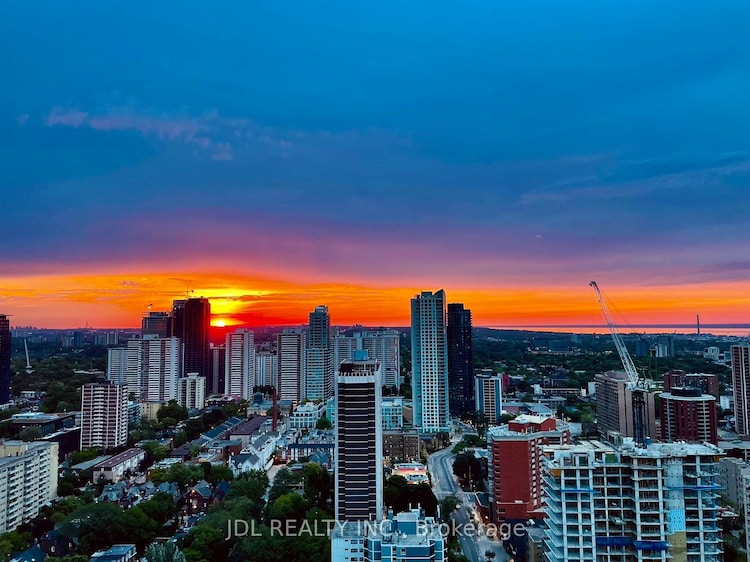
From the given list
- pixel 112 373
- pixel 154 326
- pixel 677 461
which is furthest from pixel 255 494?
pixel 154 326

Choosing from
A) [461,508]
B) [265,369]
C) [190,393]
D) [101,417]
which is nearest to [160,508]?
[461,508]

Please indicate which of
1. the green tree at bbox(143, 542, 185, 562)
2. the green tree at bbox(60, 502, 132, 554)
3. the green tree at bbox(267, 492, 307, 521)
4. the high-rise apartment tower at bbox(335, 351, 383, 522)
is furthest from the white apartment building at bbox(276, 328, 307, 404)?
the green tree at bbox(143, 542, 185, 562)

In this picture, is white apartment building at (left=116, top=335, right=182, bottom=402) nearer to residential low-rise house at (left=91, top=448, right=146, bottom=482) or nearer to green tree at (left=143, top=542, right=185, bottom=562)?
residential low-rise house at (left=91, top=448, right=146, bottom=482)

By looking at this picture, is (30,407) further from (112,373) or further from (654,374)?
(654,374)

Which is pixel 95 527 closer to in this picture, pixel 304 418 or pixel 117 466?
pixel 117 466

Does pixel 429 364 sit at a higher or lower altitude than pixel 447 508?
higher

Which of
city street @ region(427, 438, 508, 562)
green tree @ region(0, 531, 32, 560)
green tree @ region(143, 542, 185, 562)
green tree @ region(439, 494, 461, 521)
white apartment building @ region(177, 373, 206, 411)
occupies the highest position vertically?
white apartment building @ region(177, 373, 206, 411)
